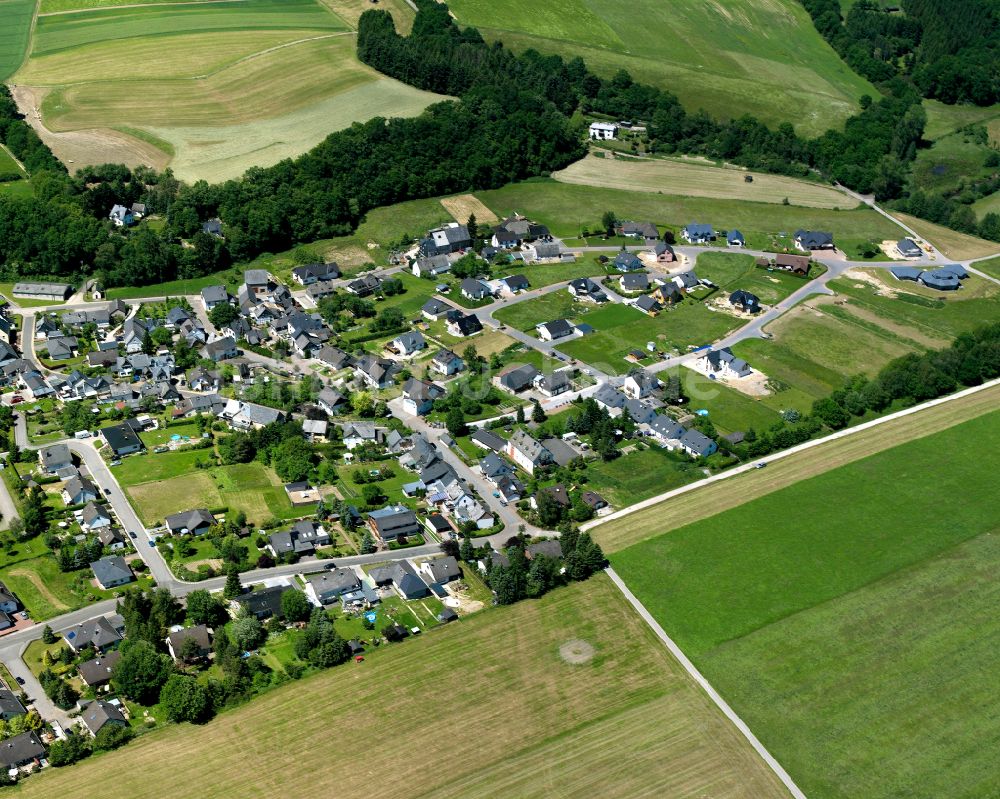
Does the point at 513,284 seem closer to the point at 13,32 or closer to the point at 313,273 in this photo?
the point at 313,273

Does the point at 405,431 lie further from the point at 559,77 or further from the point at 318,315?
the point at 559,77

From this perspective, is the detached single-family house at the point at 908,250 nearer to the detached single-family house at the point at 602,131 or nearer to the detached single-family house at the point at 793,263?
the detached single-family house at the point at 793,263

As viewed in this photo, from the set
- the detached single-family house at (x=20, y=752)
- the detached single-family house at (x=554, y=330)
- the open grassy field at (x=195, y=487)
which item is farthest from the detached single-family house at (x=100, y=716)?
the detached single-family house at (x=554, y=330)

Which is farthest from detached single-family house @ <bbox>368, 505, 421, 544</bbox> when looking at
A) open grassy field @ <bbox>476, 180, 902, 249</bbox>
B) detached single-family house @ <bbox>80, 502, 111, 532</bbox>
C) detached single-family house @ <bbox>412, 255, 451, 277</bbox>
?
open grassy field @ <bbox>476, 180, 902, 249</bbox>

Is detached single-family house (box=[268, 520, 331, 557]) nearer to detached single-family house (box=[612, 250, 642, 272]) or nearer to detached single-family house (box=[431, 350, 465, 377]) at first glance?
detached single-family house (box=[431, 350, 465, 377])

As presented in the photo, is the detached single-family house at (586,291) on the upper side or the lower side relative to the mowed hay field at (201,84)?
lower

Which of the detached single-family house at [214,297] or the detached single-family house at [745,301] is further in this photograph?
the detached single-family house at [745,301]
